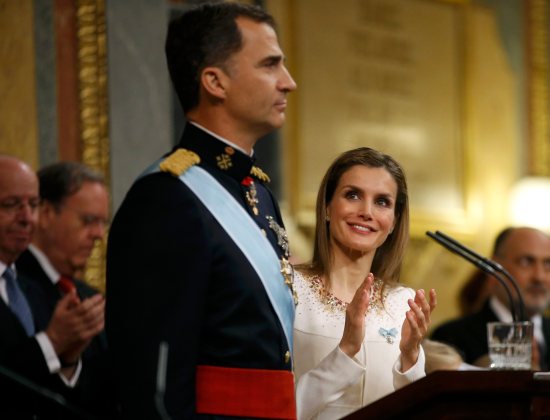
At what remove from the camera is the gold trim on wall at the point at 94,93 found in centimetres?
518

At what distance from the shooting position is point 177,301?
261cm

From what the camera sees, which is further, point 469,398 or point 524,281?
point 524,281

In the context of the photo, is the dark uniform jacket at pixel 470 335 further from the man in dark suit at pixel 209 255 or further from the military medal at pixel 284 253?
the man in dark suit at pixel 209 255

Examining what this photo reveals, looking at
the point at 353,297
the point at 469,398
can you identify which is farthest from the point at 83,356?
the point at 469,398

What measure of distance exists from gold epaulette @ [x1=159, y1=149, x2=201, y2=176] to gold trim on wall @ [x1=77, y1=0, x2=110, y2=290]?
2.38m

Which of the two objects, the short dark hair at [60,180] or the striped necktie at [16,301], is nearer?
the striped necktie at [16,301]

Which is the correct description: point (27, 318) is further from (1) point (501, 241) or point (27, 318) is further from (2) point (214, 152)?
(1) point (501, 241)

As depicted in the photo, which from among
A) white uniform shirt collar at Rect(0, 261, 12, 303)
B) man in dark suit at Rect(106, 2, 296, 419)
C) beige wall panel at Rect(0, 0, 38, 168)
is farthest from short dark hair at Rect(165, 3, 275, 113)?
beige wall panel at Rect(0, 0, 38, 168)

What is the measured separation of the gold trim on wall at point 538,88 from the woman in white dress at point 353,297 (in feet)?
16.0

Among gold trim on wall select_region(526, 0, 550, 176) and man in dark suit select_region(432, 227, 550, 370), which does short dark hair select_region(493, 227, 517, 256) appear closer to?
man in dark suit select_region(432, 227, 550, 370)

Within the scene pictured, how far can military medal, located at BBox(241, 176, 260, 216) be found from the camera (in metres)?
2.91

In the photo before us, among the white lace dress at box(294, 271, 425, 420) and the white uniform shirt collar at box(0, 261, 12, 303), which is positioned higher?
the white uniform shirt collar at box(0, 261, 12, 303)

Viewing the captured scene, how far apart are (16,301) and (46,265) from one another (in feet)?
1.67

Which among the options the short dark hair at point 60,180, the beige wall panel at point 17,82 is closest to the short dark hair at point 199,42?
the short dark hair at point 60,180
